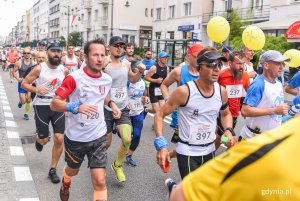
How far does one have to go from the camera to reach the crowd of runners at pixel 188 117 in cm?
109

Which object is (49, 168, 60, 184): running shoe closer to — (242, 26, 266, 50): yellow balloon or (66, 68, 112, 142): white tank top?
(66, 68, 112, 142): white tank top

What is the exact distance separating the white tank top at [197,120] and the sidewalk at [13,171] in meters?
2.07

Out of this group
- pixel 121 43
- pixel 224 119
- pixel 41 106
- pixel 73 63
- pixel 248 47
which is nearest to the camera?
pixel 224 119

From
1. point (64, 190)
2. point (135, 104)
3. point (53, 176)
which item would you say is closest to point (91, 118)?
point (64, 190)

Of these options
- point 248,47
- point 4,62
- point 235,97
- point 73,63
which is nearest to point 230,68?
point 235,97

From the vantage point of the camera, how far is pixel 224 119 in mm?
4055

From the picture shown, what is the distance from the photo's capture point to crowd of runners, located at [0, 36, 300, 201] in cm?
109

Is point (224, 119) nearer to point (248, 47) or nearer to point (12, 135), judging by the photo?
point (248, 47)

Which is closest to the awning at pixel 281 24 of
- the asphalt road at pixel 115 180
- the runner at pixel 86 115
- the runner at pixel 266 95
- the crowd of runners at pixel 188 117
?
the asphalt road at pixel 115 180

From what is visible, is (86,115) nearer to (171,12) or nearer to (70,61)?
(70,61)

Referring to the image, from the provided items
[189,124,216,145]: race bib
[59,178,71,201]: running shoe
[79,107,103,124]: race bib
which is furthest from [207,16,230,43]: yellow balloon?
[59,178,71,201]: running shoe

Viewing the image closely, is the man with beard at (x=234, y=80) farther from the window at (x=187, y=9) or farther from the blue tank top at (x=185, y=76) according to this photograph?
the window at (x=187, y=9)

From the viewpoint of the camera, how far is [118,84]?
5613 mm

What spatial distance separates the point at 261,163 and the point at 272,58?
11.3 feet
